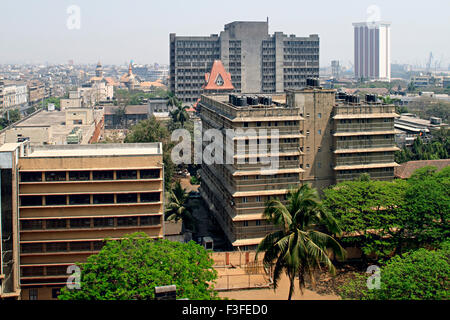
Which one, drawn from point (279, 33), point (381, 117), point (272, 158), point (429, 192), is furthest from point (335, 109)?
point (279, 33)

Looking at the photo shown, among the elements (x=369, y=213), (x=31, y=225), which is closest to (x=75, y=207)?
(x=31, y=225)

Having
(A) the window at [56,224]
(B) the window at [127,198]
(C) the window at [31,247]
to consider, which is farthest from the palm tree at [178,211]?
(C) the window at [31,247]

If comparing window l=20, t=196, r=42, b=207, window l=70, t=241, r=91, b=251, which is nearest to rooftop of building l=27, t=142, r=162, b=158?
window l=20, t=196, r=42, b=207

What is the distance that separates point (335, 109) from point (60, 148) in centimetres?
2884

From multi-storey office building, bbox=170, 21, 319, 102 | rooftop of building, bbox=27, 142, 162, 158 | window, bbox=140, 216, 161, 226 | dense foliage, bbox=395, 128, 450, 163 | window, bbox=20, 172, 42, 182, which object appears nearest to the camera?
window, bbox=20, 172, 42, 182

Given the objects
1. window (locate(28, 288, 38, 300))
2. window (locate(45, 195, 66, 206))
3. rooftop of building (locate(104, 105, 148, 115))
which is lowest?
window (locate(28, 288, 38, 300))

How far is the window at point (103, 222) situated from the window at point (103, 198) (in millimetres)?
1534

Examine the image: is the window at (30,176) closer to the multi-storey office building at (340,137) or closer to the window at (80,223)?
the window at (80,223)

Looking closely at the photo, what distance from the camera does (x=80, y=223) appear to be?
47.8 meters

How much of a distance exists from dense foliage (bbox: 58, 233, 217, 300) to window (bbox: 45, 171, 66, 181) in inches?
535

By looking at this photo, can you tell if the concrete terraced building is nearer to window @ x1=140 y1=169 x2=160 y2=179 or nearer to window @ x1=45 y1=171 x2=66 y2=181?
window @ x1=140 y1=169 x2=160 y2=179

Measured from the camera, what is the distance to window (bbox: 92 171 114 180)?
156 feet

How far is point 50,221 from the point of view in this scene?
1860 inches
